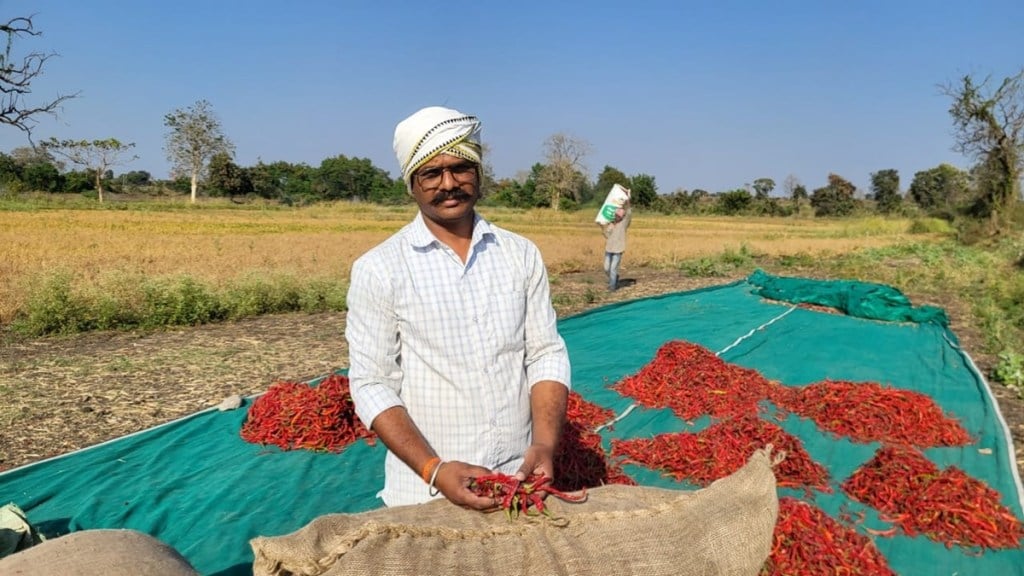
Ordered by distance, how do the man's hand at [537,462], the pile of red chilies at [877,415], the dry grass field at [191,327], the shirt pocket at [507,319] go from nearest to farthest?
the man's hand at [537,462], the shirt pocket at [507,319], the pile of red chilies at [877,415], the dry grass field at [191,327]

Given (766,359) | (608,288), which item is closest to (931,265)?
(608,288)

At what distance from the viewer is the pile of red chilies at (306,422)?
4992 mm

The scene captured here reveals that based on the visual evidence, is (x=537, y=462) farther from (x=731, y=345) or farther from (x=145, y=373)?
(x=731, y=345)

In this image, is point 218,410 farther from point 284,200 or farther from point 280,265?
point 284,200

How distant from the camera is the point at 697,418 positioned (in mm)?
5668

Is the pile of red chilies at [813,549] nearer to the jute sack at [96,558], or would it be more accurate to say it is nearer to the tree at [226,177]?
the jute sack at [96,558]

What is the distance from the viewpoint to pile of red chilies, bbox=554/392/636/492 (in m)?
4.14

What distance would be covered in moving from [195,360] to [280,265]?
26.7 ft

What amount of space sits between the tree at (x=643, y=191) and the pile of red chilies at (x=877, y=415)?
182 feet

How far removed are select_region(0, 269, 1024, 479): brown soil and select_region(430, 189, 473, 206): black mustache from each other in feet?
14.3

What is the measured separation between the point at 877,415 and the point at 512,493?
4696 mm

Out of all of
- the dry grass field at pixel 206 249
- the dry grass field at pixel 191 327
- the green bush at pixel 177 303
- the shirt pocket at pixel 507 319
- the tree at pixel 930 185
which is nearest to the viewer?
the shirt pocket at pixel 507 319

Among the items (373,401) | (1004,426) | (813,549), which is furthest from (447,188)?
(1004,426)

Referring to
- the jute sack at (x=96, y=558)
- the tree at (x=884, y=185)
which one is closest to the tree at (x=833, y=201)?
the tree at (x=884, y=185)
